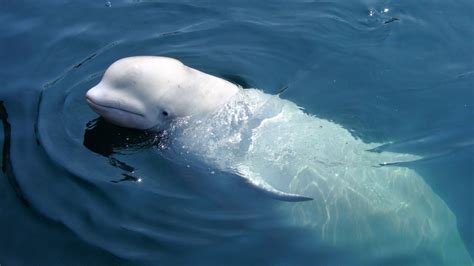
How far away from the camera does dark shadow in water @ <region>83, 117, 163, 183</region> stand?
8359 millimetres

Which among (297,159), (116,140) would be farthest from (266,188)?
(116,140)

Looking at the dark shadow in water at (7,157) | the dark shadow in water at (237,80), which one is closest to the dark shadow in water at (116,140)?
the dark shadow in water at (7,157)

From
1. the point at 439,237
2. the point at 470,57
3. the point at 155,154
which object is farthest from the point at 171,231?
the point at 470,57

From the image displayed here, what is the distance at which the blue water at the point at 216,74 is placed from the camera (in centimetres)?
707

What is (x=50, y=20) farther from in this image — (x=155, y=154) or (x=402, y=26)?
(x=402, y=26)

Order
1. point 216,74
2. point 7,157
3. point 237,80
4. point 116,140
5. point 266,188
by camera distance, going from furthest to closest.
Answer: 1. point 216,74
2. point 237,80
3. point 116,140
4. point 7,157
5. point 266,188

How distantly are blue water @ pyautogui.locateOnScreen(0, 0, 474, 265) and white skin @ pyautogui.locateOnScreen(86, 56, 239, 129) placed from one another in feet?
1.65

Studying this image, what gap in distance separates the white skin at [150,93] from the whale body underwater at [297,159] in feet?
0.05

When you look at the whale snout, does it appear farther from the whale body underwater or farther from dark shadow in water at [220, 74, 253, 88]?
dark shadow in water at [220, 74, 253, 88]

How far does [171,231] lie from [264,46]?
17.4 ft

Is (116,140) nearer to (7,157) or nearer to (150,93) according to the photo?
(150,93)

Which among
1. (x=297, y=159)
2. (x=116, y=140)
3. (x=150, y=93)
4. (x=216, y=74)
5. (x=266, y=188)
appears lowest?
(x=266, y=188)

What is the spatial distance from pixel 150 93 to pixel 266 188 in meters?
2.20

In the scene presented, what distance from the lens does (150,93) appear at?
7992 mm
